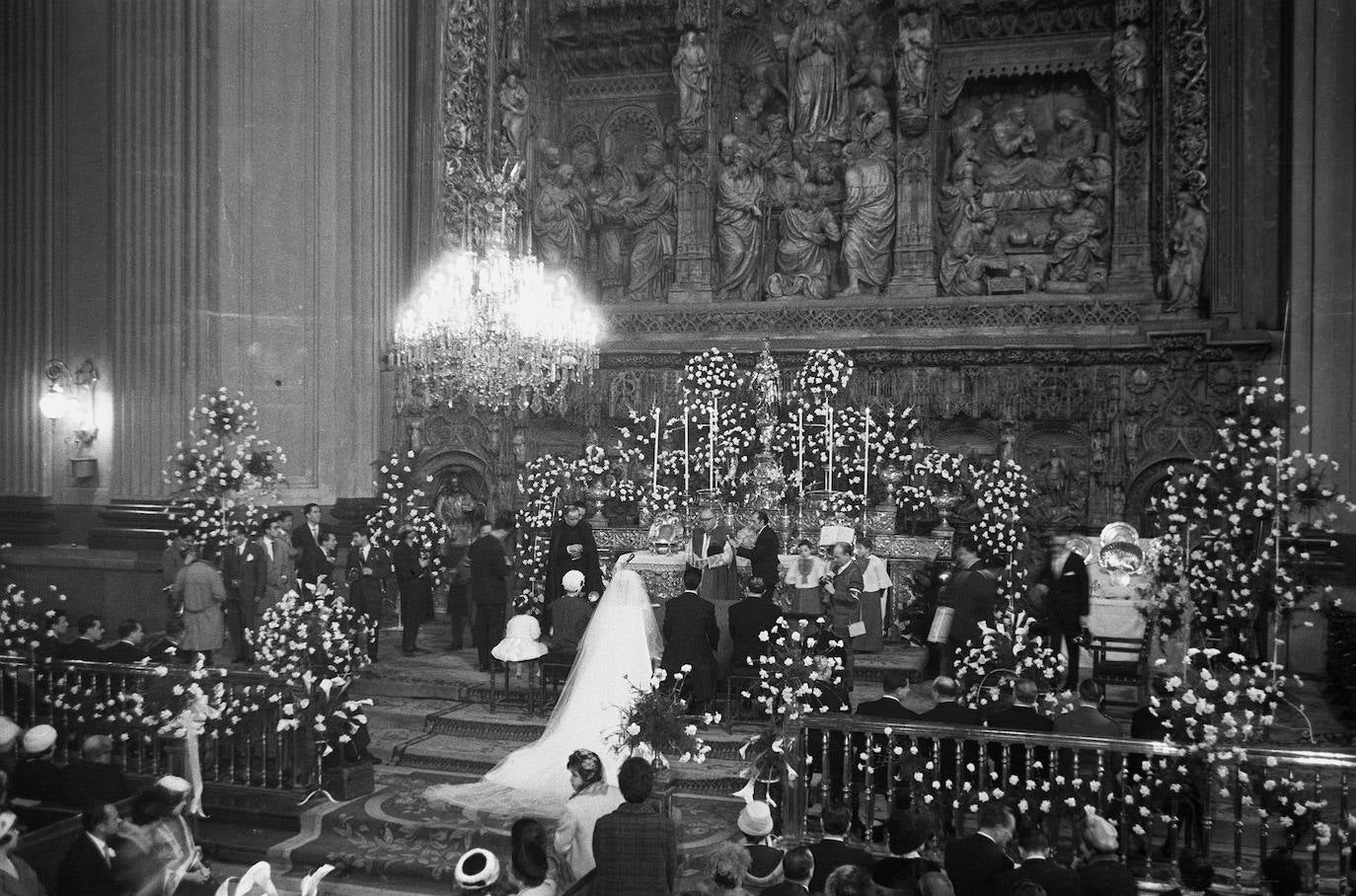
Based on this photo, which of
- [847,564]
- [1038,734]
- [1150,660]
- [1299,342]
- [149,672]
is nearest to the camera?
[1038,734]

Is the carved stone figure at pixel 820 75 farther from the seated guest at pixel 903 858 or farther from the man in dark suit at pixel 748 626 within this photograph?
the seated guest at pixel 903 858

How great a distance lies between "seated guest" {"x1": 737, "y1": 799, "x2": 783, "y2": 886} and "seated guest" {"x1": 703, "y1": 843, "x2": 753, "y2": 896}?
1.31 feet

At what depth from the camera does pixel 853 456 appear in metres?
17.8

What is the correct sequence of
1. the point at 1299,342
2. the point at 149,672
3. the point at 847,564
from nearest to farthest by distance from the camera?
1. the point at 149,672
2. the point at 847,564
3. the point at 1299,342

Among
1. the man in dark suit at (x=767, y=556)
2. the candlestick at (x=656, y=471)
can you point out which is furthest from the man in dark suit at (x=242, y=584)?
the candlestick at (x=656, y=471)

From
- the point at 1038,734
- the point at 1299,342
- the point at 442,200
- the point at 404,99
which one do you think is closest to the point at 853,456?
the point at 1299,342

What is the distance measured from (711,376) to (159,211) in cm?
796

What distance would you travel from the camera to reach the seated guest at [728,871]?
17.9ft

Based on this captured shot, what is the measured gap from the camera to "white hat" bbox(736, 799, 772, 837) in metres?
7.01

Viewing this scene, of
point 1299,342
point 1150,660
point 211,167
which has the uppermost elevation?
point 211,167

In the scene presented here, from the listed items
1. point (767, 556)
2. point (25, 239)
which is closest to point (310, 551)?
point (767, 556)

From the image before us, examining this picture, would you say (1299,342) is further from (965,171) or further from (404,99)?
(404,99)

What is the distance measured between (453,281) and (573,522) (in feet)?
11.2

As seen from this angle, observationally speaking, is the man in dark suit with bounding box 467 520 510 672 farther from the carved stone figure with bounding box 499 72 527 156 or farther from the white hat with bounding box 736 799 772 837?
the carved stone figure with bounding box 499 72 527 156
